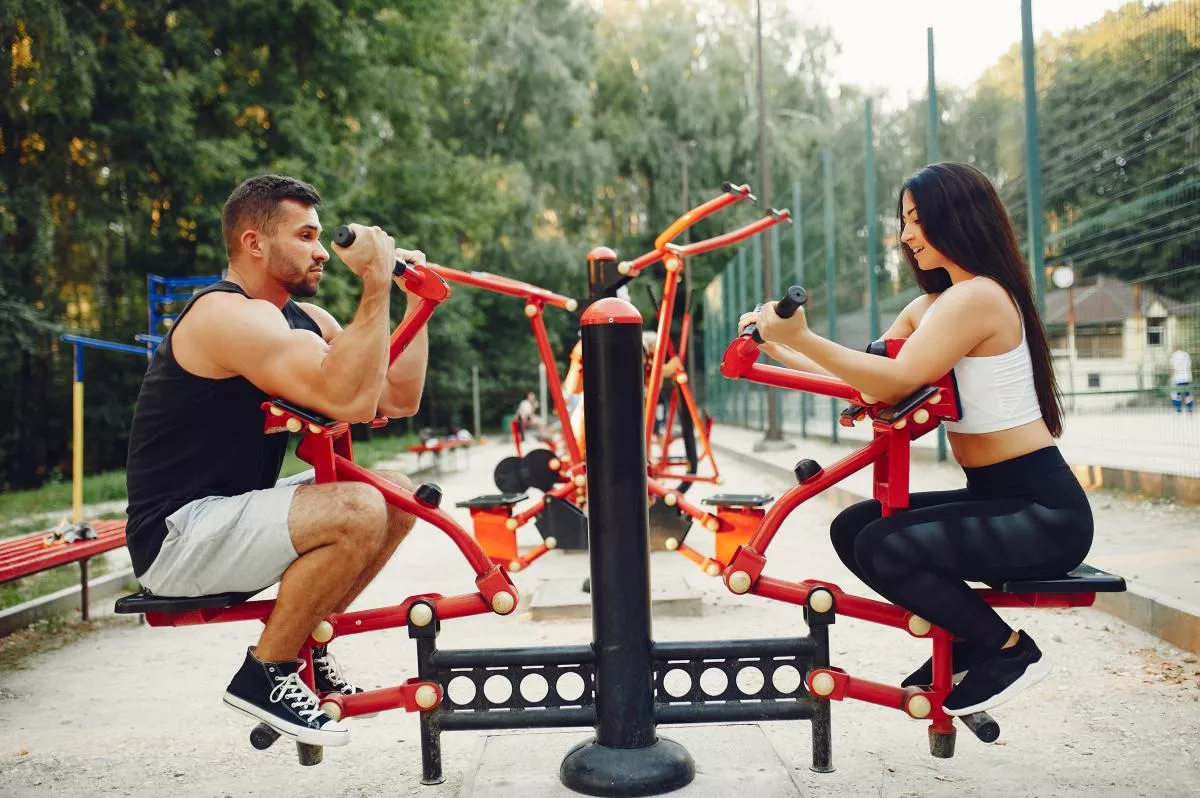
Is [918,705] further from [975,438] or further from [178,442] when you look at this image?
[178,442]

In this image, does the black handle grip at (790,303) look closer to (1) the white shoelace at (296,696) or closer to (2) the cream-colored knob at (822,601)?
(2) the cream-colored knob at (822,601)

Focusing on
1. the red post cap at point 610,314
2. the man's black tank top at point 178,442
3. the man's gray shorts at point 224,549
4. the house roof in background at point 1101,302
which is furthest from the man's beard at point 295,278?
the house roof in background at point 1101,302

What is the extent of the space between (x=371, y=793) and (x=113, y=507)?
822 cm

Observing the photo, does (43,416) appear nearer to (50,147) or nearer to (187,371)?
(50,147)

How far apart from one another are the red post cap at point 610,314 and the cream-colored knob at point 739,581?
0.63m

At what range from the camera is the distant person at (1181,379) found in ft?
20.5

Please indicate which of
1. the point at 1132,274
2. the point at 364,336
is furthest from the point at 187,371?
the point at 1132,274

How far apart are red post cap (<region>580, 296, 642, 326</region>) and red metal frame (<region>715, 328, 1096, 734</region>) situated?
0.80 feet

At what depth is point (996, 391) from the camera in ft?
7.54

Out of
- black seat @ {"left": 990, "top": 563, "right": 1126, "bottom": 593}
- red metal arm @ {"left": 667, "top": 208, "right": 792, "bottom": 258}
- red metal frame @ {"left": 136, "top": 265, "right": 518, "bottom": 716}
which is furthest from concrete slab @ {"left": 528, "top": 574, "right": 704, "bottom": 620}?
black seat @ {"left": 990, "top": 563, "right": 1126, "bottom": 593}

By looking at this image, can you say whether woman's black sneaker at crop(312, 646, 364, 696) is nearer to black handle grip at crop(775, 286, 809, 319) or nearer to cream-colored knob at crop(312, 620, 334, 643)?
cream-colored knob at crop(312, 620, 334, 643)

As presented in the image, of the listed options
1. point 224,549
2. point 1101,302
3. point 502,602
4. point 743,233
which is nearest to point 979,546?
point 502,602

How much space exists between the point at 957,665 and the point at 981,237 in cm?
100

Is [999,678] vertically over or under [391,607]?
under
